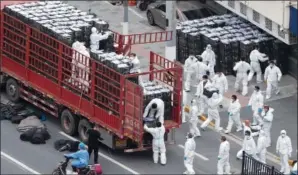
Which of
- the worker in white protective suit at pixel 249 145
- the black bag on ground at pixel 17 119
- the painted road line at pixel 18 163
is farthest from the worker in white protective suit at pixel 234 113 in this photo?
the painted road line at pixel 18 163

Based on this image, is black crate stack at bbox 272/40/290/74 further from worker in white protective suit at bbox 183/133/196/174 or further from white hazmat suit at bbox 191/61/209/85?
worker in white protective suit at bbox 183/133/196/174

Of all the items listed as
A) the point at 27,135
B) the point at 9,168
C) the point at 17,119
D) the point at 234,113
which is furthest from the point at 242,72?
the point at 9,168

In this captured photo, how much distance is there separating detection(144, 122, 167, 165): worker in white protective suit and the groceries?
7631 millimetres

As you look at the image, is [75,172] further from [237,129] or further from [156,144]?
[237,129]

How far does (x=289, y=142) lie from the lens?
36406 millimetres

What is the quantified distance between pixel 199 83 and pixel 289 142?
4846 mm

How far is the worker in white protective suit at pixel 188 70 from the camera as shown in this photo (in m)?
42.0

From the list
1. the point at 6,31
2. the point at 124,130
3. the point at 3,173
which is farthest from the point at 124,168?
the point at 6,31

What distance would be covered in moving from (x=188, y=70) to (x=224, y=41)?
8.07 ft

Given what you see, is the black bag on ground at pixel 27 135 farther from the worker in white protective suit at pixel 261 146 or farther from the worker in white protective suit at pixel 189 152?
the worker in white protective suit at pixel 261 146

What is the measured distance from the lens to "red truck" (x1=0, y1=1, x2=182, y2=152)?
36625 mm

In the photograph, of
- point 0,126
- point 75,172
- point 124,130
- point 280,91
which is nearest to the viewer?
point 75,172

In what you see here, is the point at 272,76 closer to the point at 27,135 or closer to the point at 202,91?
the point at 202,91

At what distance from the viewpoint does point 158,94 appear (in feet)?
121
